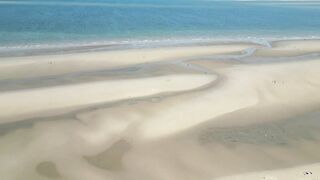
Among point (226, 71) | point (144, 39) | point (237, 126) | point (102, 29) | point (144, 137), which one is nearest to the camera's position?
point (144, 137)

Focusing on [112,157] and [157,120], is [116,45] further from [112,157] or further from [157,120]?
[112,157]

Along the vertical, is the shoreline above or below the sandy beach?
below

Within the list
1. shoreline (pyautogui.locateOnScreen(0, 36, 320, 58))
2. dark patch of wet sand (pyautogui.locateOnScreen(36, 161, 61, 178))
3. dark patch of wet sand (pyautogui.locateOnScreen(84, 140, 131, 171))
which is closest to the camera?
dark patch of wet sand (pyautogui.locateOnScreen(36, 161, 61, 178))

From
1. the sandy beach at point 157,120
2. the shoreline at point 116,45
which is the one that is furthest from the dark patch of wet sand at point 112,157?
the shoreline at point 116,45

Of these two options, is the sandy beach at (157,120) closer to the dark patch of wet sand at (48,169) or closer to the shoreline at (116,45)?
the dark patch of wet sand at (48,169)

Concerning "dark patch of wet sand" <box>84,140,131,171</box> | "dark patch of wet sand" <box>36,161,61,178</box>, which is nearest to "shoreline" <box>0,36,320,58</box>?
"dark patch of wet sand" <box>84,140,131,171</box>

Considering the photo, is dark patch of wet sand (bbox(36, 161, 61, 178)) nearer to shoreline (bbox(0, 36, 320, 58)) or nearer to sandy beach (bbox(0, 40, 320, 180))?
sandy beach (bbox(0, 40, 320, 180))

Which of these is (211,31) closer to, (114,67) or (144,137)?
(114,67)

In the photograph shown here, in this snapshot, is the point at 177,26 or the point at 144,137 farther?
the point at 177,26

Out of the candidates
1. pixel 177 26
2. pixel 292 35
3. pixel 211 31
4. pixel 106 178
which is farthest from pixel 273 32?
pixel 106 178
